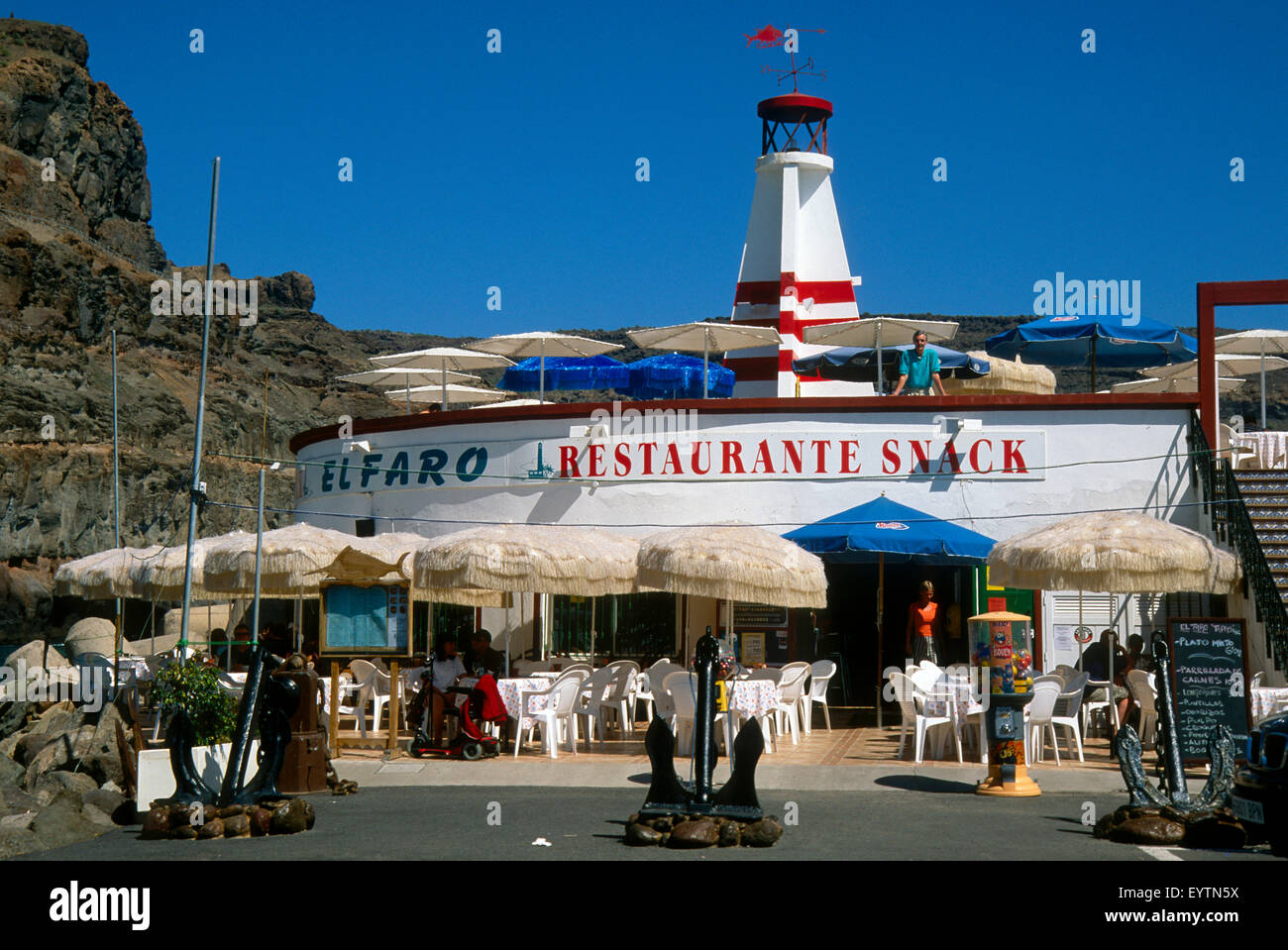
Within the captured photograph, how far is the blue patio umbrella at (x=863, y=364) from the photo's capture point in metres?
21.4

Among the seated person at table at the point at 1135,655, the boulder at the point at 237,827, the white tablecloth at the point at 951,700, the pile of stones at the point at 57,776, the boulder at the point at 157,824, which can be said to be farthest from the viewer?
the seated person at table at the point at 1135,655

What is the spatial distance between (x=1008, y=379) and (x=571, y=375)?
41.3 feet

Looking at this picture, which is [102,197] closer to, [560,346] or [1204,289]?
[560,346]

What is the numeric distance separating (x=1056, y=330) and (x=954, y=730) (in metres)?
8.81

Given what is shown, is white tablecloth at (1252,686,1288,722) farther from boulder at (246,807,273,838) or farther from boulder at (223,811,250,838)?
boulder at (223,811,250,838)

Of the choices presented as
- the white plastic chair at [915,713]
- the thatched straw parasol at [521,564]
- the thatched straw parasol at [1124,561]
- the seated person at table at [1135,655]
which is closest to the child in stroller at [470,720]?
the thatched straw parasol at [521,564]

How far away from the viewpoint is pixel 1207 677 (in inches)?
532

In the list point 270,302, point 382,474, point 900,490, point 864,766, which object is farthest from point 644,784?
point 270,302

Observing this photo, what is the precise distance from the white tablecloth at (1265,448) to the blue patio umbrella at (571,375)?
16716mm

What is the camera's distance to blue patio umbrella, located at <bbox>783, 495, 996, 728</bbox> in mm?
18047

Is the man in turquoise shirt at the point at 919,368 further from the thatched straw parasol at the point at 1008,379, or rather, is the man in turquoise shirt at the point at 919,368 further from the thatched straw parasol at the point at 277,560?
the thatched straw parasol at the point at 277,560

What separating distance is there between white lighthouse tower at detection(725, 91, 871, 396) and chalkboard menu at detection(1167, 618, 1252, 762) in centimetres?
1299

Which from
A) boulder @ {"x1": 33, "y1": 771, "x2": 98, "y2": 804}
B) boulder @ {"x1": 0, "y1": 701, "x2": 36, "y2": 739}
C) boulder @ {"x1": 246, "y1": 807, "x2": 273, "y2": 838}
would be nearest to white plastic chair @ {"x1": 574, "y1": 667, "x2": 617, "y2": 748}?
boulder @ {"x1": 33, "y1": 771, "x2": 98, "y2": 804}

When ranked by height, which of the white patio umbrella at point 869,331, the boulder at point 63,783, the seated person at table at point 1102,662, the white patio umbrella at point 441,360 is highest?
the white patio umbrella at point 869,331
